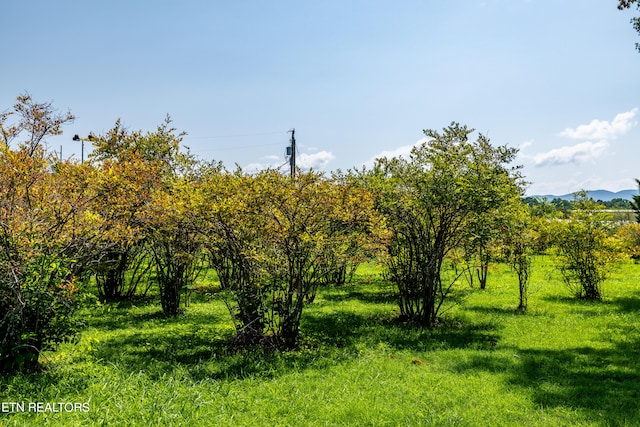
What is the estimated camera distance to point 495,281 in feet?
55.8

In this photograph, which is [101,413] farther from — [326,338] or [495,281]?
[495,281]

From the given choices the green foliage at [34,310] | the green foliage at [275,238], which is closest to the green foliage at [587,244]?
the green foliage at [275,238]

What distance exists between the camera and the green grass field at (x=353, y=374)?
473 centimetres

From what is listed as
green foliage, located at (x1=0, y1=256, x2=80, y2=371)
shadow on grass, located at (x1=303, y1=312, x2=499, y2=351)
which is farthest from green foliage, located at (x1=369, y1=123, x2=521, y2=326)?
green foliage, located at (x1=0, y1=256, x2=80, y2=371)

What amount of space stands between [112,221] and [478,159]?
685 cm

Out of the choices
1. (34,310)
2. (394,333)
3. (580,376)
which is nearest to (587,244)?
(394,333)

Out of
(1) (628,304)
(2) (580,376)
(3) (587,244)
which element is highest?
(3) (587,244)

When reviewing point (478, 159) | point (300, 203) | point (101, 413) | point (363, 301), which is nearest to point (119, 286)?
point (363, 301)

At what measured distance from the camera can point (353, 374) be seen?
6141 mm

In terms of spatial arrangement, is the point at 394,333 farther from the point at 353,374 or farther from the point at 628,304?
the point at 628,304

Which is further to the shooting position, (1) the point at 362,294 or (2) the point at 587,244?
(1) the point at 362,294

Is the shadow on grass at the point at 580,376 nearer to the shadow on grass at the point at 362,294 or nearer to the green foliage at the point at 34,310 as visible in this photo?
the shadow on grass at the point at 362,294

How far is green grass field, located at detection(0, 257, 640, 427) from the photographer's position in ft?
15.5

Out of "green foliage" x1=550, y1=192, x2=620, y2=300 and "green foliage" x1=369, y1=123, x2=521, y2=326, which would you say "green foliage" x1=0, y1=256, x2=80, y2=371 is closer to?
"green foliage" x1=369, y1=123, x2=521, y2=326
